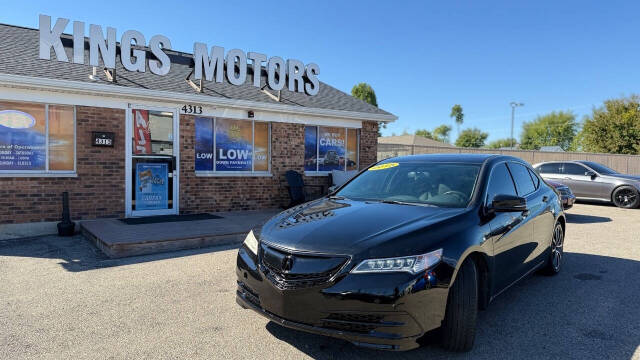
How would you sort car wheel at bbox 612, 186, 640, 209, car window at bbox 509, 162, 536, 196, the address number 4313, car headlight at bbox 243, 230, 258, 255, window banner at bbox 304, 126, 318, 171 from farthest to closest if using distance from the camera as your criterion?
car wheel at bbox 612, 186, 640, 209
window banner at bbox 304, 126, 318, 171
the address number 4313
car window at bbox 509, 162, 536, 196
car headlight at bbox 243, 230, 258, 255

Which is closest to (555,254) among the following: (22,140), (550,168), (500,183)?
(500,183)

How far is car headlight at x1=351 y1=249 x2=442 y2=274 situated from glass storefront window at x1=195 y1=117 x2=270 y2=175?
7.78 m

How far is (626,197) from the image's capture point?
42.2 ft

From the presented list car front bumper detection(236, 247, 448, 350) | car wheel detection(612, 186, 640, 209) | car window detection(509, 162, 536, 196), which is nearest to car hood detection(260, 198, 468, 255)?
car front bumper detection(236, 247, 448, 350)

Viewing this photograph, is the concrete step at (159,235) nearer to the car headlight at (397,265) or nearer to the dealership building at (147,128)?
the dealership building at (147,128)

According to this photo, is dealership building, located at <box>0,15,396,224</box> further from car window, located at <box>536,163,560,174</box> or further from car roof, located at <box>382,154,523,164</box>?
car window, located at <box>536,163,560,174</box>

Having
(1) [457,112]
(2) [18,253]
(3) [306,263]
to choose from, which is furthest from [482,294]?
(1) [457,112]

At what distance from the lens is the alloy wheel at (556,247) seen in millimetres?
5108

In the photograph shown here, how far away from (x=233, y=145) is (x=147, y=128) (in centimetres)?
207

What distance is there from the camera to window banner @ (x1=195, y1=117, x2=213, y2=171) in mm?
9731

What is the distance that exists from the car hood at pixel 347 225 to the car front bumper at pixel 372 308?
0.25 metres

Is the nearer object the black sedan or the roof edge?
the black sedan

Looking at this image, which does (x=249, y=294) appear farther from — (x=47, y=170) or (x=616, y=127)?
(x=616, y=127)

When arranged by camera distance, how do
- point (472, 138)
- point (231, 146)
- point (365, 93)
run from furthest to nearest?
point (472, 138) < point (365, 93) < point (231, 146)
